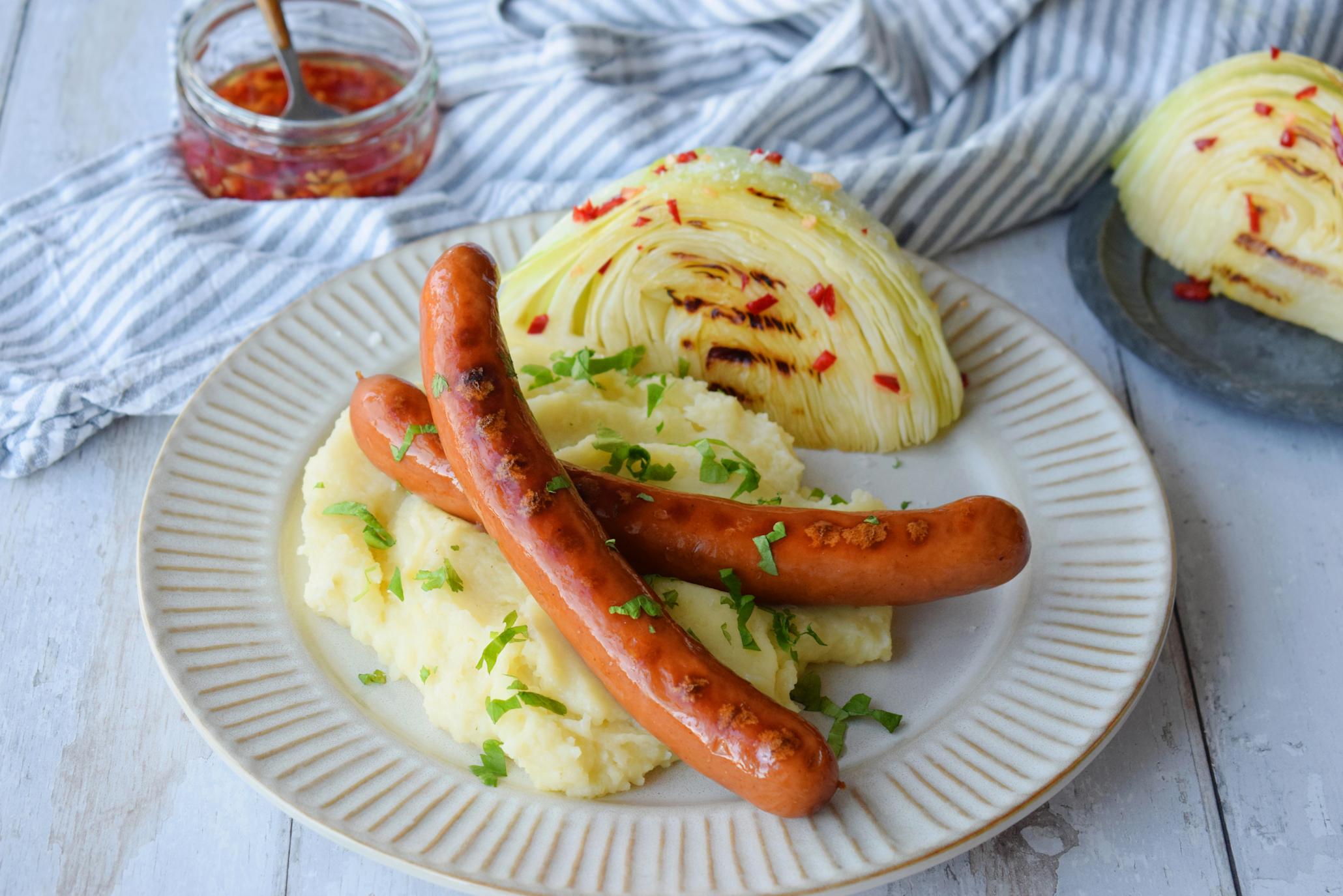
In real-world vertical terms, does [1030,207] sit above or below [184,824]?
above

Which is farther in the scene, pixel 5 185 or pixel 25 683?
pixel 5 185

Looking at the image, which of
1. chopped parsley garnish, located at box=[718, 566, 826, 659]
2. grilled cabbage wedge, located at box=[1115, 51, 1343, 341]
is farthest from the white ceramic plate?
→ grilled cabbage wedge, located at box=[1115, 51, 1343, 341]

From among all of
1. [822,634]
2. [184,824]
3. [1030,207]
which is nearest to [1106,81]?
[1030,207]

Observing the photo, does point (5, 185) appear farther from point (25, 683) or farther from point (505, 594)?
point (505, 594)

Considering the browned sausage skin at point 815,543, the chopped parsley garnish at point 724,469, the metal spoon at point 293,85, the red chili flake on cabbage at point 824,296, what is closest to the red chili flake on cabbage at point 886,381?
the red chili flake on cabbage at point 824,296

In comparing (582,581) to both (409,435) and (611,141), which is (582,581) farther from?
(611,141)

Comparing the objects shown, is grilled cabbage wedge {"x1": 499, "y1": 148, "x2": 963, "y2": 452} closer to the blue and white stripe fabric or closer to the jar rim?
the blue and white stripe fabric

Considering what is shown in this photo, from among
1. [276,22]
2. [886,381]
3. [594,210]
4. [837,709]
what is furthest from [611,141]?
[837,709]
